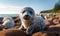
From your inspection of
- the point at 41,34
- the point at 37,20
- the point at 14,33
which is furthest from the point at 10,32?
the point at 37,20

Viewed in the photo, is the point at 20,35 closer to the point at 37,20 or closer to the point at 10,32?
the point at 10,32

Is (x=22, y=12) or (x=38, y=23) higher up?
(x=22, y=12)

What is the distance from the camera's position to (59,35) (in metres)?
5.25

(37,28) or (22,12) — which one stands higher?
(22,12)

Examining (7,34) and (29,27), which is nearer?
(7,34)

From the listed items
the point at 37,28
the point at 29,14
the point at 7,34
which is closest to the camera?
the point at 7,34

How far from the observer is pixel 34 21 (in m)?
6.52

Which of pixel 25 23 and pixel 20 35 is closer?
pixel 20 35

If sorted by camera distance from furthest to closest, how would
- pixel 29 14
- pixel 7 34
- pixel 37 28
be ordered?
pixel 37 28 → pixel 29 14 → pixel 7 34

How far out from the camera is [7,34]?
5.16 m

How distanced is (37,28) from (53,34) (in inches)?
50.8

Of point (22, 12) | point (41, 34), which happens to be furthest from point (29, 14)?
point (41, 34)

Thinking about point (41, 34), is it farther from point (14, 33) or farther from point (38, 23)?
point (38, 23)

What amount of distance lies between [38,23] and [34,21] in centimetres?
19
